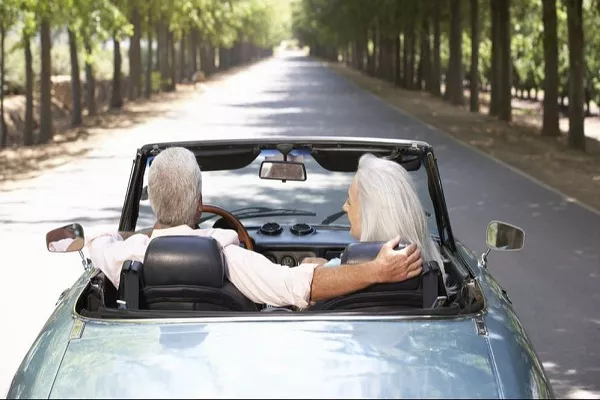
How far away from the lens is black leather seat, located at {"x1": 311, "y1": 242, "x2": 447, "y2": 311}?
3740 millimetres

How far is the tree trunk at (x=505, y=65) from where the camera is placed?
32.0 m

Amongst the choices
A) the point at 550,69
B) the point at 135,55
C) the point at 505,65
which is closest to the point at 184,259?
the point at 550,69

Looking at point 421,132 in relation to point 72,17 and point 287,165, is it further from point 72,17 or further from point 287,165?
point 287,165

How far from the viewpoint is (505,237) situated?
14.8ft

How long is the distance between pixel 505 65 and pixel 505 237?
28.4m

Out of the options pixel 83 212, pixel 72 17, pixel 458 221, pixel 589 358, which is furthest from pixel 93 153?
pixel 589 358

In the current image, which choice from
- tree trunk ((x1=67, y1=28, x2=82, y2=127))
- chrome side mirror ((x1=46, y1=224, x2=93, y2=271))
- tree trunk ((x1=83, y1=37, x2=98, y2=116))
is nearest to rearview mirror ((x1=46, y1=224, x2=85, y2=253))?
chrome side mirror ((x1=46, y1=224, x2=93, y2=271))

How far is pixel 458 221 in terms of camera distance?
41.5 feet

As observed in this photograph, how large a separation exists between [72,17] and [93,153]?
24.3ft

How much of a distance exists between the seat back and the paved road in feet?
9.77

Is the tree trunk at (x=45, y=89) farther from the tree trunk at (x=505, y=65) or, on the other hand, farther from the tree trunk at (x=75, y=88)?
the tree trunk at (x=505, y=65)

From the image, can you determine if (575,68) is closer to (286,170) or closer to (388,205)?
(286,170)

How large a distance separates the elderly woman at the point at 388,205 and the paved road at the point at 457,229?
2692 mm

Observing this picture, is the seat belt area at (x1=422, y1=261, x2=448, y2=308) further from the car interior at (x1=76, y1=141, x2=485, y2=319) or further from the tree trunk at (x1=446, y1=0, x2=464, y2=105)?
the tree trunk at (x1=446, y1=0, x2=464, y2=105)
